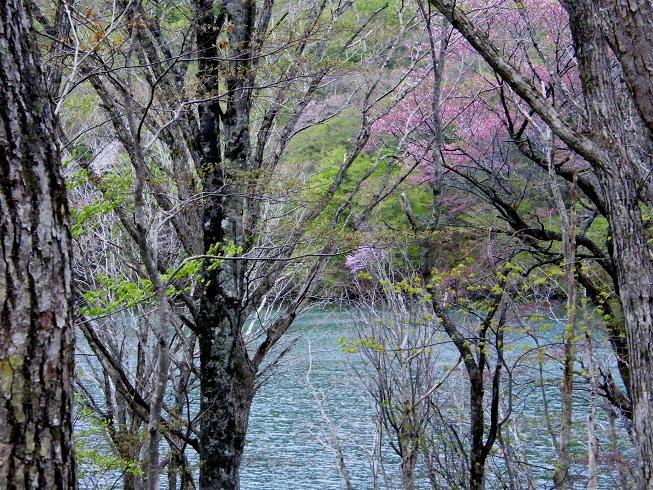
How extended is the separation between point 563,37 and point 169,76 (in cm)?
399

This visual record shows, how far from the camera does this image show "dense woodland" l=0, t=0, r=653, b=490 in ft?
5.30

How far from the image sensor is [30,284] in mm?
1553

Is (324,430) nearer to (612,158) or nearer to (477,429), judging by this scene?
(477,429)

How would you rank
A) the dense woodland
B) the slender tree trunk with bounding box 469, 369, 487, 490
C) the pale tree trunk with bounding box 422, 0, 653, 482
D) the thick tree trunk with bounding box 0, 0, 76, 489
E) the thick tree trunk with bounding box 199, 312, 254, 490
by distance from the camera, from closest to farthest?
1. the thick tree trunk with bounding box 0, 0, 76, 489
2. the dense woodland
3. the pale tree trunk with bounding box 422, 0, 653, 482
4. the slender tree trunk with bounding box 469, 369, 487, 490
5. the thick tree trunk with bounding box 199, 312, 254, 490

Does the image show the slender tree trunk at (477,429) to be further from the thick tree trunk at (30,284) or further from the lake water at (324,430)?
the thick tree trunk at (30,284)

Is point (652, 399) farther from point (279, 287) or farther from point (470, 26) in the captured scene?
point (279, 287)

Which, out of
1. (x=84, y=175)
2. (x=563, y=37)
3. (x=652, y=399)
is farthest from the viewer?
(x=563, y=37)

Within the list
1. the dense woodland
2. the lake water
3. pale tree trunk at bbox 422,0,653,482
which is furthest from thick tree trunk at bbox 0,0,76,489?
the lake water

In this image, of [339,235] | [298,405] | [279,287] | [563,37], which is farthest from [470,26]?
[298,405]

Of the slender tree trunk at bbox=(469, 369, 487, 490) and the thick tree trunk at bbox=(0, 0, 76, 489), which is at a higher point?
the thick tree trunk at bbox=(0, 0, 76, 489)

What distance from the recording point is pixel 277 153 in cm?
665

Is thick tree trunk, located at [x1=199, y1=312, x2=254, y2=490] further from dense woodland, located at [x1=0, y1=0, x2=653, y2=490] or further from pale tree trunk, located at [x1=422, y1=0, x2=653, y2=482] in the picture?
pale tree trunk, located at [x1=422, y1=0, x2=653, y2=482]

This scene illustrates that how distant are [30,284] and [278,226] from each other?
577 cm

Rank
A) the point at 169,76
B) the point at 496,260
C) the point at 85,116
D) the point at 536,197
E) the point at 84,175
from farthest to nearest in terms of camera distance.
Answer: the point at 536,197 → the point at 85,116 → the point at 496,260 → the point at 169,76 → the point at 84,175
